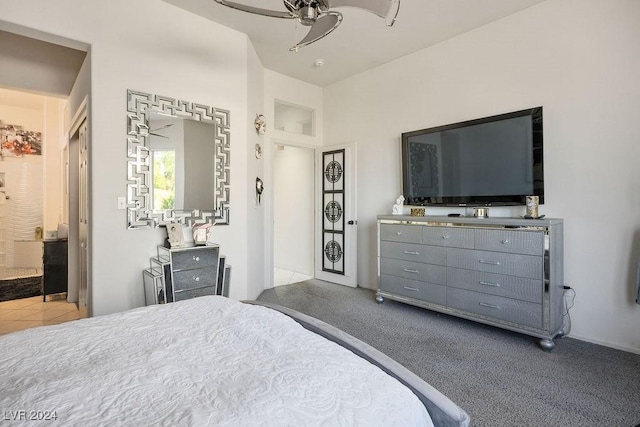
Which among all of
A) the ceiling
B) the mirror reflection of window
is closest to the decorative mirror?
the mirror reflection of window

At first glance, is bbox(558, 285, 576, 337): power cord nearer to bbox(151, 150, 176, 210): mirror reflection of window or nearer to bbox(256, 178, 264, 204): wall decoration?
bbox(256, 178, 264, 204): wall decoration

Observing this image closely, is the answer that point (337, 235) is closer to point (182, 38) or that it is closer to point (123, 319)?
point (182, 38)

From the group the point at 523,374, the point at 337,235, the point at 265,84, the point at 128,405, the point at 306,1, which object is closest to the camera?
the point at 128,405

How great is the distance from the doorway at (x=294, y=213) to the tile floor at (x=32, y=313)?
2557mm

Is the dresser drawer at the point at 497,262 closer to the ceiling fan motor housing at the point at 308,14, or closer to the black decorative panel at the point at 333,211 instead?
the black decorative panel at the point at 333,211

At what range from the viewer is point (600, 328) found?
2656 mm

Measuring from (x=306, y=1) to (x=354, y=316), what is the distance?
2.80 meters

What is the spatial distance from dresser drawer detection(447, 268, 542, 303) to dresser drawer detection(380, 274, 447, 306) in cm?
16

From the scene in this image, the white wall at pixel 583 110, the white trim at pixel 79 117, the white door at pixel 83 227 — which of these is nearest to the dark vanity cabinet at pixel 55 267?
the white door at pixel 83 227

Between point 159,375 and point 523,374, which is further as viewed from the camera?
point 523,374

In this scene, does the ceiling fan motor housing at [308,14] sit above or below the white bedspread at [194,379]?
above

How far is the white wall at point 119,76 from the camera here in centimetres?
251

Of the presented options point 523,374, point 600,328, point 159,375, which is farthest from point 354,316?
point 159,375

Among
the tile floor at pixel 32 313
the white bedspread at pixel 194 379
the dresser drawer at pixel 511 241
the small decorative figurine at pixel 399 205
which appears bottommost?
the tile floor at pixel 32 313
